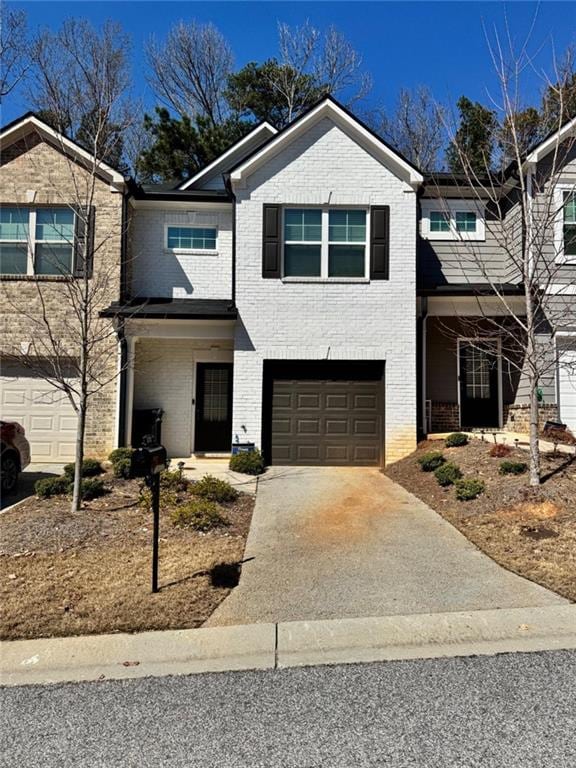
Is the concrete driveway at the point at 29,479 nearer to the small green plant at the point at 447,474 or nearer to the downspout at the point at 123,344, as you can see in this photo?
the downspout at the point at 123,344

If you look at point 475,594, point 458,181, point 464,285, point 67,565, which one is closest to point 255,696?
point 475,594

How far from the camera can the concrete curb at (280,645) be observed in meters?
3.61

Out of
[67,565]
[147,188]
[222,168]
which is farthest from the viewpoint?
[222,168]

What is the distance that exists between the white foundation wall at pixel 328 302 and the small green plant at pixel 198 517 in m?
4.21

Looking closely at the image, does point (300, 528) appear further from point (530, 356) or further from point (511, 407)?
point (511, 407)

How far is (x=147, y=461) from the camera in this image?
482cm

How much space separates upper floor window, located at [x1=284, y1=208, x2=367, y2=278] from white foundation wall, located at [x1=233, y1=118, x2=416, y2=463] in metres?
0.26

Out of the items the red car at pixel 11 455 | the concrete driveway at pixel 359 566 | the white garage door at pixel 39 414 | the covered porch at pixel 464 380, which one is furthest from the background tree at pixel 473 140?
the white garage door at pixel 39 414

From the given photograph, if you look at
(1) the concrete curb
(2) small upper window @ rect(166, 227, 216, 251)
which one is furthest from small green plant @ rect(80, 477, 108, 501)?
(2) small upper window @ rect(166, 227, 216, 251)

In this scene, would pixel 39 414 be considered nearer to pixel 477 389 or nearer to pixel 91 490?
pixel 91 490

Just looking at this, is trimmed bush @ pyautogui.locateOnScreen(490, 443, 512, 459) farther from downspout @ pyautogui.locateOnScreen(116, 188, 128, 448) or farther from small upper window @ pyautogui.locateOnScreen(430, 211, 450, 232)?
downspout @ pyautogui.locateOnScreen(116, 188, 128, 448)

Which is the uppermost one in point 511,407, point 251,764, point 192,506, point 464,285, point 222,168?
point 222,168

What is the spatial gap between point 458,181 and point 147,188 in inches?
322

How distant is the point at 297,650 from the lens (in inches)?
151
